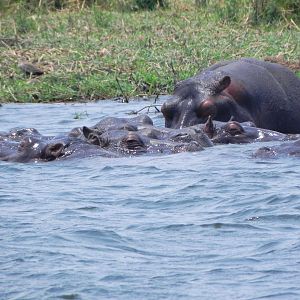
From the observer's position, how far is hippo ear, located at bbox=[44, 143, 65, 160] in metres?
9.82

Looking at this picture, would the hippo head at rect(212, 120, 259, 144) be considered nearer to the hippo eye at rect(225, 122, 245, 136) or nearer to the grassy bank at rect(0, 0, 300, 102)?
the hippo eye at rect(225, 122, 245, 136)

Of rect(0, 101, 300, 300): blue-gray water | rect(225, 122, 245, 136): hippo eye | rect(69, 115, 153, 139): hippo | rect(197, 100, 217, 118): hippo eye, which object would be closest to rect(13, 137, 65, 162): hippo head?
rect(0, 101, 300, 300): blue-gray water

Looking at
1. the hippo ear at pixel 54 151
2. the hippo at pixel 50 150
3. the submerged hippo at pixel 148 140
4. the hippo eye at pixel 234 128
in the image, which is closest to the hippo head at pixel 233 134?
the hippo eye at pixel 234 128

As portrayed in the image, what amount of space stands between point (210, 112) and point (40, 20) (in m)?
9.25

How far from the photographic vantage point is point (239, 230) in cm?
694

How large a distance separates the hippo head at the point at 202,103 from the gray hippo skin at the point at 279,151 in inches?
67.9

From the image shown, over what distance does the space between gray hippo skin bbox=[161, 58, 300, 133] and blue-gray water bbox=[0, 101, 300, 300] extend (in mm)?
1332

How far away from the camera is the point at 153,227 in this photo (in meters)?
7.10

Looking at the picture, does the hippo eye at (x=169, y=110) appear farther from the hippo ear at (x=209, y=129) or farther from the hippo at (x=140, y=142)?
the hippo at (x=140, y=142)

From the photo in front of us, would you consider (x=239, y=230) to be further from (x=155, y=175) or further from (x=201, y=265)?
(x=155, y=175)

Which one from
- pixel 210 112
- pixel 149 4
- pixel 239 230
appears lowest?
pixel 149 4

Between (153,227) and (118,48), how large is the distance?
399 inches

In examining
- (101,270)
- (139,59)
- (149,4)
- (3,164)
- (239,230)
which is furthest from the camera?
(149,4)

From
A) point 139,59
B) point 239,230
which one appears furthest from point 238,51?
point 239,230
